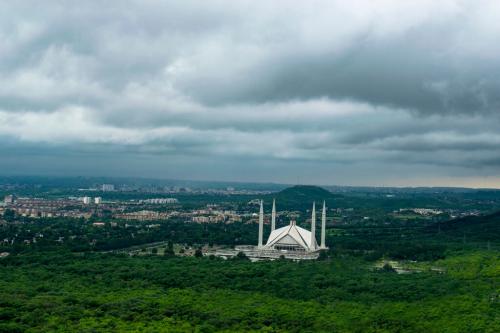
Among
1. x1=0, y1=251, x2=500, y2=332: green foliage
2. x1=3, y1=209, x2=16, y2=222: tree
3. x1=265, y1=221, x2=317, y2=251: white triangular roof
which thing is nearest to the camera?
x1=0, y1=251, x2=500, y2=332: green foliage

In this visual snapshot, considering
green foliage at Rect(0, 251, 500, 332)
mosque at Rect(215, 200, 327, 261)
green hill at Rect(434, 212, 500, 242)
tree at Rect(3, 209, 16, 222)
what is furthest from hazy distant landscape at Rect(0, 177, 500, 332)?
Answer: tree at Rect(3, 209, 16, 222)

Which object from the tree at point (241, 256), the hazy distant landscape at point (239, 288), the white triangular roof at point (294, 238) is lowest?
the tree at point (241, 256)

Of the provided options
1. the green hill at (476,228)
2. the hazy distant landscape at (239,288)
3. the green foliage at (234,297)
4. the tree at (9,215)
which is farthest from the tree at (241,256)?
the tree at (9,215)

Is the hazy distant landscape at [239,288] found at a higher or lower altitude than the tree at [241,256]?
higher

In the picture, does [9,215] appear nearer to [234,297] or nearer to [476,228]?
[476,228]

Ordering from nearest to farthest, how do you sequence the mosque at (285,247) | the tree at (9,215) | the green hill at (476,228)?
the mosque at (285,247) < the green hill at (476,228) < the tree at (9,215)

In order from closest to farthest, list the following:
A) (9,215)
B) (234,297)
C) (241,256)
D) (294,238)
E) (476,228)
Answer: (234,297), (241,256), (294,238), (476,228), (9,215)

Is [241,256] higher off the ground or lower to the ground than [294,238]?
lower

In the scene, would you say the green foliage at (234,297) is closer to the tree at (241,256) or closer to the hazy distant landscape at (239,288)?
the hazy distant landscape at (239,288)

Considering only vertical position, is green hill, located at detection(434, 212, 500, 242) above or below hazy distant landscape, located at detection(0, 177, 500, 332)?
above

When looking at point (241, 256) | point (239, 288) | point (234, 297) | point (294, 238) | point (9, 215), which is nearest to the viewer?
point (234, 297)

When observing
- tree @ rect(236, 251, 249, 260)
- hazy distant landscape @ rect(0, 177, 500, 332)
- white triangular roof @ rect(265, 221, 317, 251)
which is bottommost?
tree @ rect(236, 251, 249, 260)

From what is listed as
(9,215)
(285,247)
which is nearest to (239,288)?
(285,247)

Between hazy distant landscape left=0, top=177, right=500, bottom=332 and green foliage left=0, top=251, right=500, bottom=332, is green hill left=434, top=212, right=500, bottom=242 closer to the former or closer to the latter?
hazy distant landscape left=0, top=177, right=500, bottom=332
